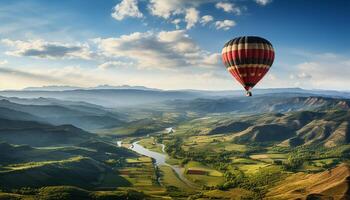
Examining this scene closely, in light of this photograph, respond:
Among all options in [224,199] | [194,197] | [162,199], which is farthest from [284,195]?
[162,199]

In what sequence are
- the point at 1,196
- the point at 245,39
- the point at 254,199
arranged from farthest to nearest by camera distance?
the point at 254,199
the point at 1,196
the point at 245,39

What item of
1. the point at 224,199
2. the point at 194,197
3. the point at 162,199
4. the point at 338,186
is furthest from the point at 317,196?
the point at 162,199

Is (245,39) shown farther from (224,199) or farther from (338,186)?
(338,186)

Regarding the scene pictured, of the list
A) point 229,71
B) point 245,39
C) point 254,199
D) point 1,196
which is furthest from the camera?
point 254,199

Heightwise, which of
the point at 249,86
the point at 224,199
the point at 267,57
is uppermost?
the point at 267,57

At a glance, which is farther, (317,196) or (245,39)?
(317,196)

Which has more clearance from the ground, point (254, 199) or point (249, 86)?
point (249, 86)
